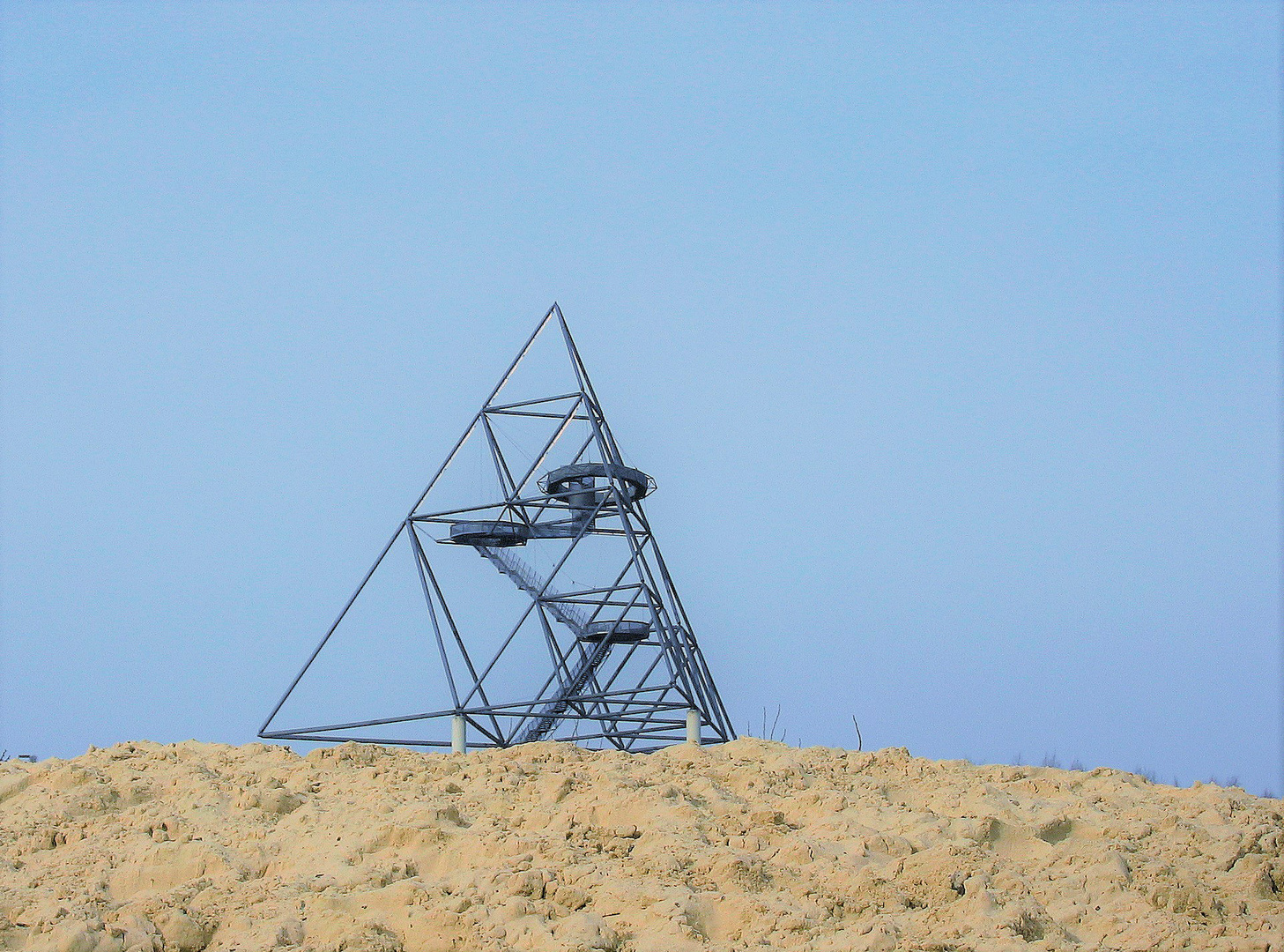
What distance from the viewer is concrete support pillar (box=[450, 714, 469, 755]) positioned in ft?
62.4

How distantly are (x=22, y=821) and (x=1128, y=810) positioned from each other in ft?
29.9

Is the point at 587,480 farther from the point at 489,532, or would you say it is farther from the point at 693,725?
the point at 693,725

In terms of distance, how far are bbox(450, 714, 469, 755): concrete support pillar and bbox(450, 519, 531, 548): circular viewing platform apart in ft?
13.3

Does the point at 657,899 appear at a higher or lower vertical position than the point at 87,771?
lower

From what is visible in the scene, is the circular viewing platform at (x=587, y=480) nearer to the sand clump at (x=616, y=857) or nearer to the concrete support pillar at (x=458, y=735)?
the concrete support pillar at (x=458, y=735)

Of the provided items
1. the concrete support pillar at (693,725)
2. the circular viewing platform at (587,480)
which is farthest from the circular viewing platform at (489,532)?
the concrete support pillar at (693,725)

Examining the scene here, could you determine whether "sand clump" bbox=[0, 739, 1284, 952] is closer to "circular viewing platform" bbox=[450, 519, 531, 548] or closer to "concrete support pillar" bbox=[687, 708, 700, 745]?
"concrete support pillar" bbox=[687, 708, 700, 745]

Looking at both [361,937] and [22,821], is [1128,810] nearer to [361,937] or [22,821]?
[361,937]

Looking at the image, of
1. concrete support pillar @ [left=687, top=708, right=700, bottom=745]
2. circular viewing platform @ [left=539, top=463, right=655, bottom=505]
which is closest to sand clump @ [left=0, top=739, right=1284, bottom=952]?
concrete support pillar @ [left=687, top=708, right=700, bottom=745]

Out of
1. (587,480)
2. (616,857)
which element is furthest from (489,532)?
(616,857)

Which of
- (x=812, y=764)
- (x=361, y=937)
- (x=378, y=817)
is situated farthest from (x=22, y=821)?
(x=812, y=764)

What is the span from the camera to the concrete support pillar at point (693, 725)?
1883cm

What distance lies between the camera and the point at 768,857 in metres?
9.59

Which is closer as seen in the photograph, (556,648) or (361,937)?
(361,937)
